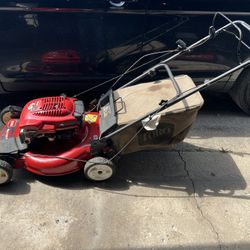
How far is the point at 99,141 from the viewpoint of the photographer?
280 cm

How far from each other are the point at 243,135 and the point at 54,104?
86.1 inches

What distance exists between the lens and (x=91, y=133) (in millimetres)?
3051

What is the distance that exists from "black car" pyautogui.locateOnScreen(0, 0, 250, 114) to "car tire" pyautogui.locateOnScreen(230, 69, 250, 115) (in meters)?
0.06

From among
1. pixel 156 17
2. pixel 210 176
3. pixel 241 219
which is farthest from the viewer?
pixel 156 17

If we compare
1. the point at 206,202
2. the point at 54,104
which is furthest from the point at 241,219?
the point at 54,104

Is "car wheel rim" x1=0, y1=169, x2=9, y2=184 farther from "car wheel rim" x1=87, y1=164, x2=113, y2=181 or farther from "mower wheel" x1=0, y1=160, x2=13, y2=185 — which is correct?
"car wheel rim" x1=87, y1=164, x2=113, y2=181

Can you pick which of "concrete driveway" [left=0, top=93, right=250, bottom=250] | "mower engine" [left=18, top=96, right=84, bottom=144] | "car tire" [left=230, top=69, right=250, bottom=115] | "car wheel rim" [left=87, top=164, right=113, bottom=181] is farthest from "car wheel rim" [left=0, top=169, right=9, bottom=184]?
"car tire" [left=230, top=69, right=250, bottom=115]

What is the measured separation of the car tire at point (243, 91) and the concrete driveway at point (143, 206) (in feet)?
2.70

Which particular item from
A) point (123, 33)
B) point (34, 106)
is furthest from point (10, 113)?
point (123, 33)

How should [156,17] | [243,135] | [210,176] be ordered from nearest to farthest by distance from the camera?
[210,176], [156,17], [243,135]

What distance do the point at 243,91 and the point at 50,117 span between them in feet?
7.85


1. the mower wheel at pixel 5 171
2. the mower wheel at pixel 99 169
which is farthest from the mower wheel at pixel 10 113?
the mower wheel at pixel 99 169

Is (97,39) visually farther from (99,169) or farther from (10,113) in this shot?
(99,169)

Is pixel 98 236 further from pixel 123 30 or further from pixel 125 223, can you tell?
pixel 123 30
